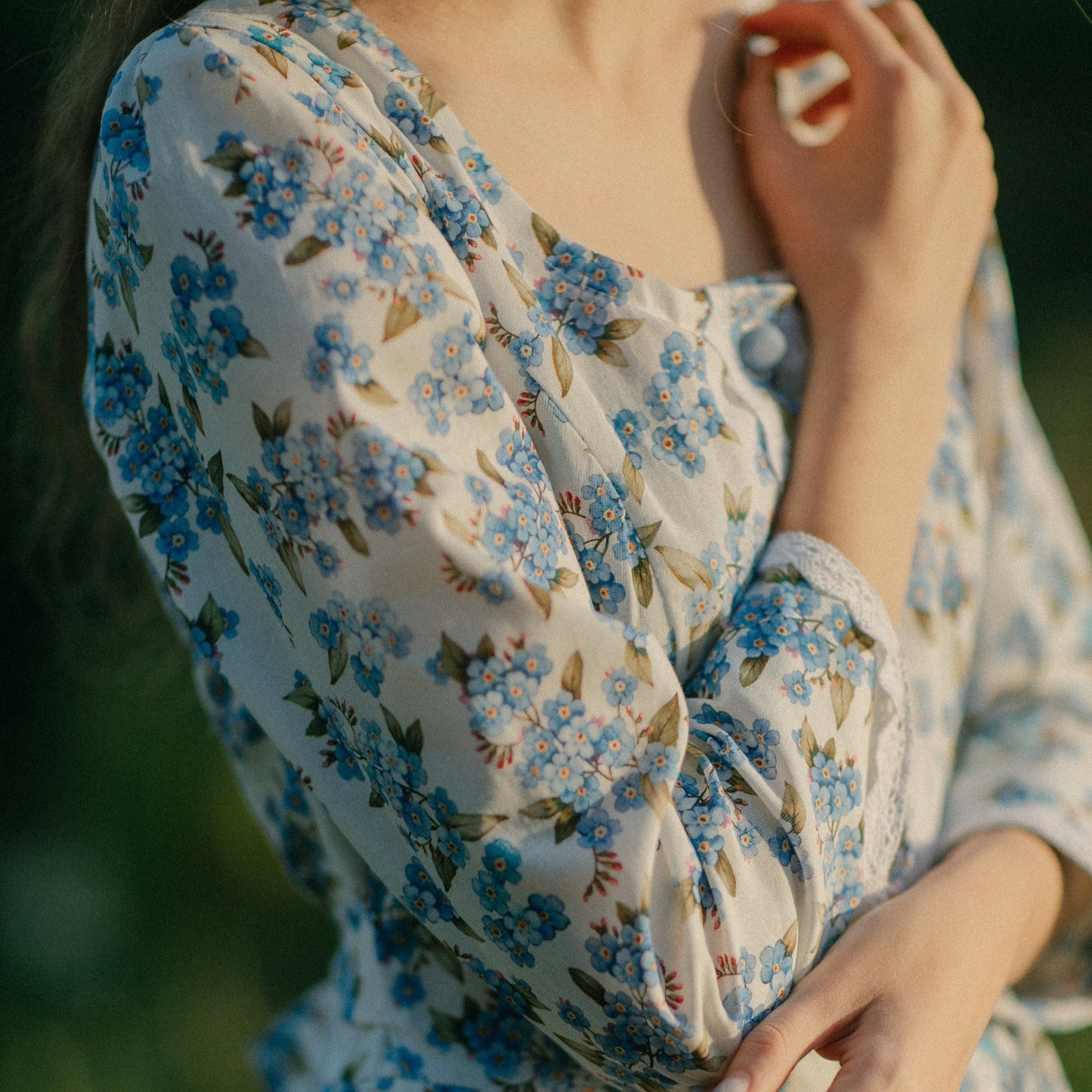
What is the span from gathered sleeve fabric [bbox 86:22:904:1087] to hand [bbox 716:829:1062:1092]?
0.03m

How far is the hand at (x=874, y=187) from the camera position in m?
0.90

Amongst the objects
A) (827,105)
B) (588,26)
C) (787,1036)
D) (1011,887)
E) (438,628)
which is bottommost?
(1011,887)

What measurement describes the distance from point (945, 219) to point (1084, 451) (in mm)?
1600

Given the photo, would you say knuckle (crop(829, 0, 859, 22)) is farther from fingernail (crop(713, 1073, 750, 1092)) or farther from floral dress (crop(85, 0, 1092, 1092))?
fingernail (crop(713, 1073, 750, 1092))

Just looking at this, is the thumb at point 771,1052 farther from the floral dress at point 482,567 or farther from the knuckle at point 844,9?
the knuckle at point 844,9

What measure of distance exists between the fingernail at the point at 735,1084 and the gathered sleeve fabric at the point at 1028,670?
1.22 ft

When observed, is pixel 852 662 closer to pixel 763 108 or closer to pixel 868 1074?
pixel 868 1074

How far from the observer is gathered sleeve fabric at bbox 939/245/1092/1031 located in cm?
95

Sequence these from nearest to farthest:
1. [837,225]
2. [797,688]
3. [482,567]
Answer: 1. [482,567]
2. [797,688]
3. [837,225]

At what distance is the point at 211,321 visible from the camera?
630mm

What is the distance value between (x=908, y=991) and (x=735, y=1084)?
157 millimetres

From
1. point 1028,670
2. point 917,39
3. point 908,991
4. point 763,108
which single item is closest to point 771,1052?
point 908,991

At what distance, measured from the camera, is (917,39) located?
3.37 ft

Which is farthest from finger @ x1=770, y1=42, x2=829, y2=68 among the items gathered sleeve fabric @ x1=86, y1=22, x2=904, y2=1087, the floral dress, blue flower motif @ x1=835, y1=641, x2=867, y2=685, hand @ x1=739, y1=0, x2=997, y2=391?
blue flower motif @ x1=835, y1=641, x2=867, y2=685
